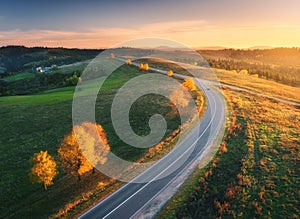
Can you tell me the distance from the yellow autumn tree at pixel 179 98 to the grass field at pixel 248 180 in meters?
17.5

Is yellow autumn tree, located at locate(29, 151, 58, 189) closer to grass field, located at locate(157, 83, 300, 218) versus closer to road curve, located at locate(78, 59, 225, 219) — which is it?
road curve, located at locate(78, 59, 225, 219)

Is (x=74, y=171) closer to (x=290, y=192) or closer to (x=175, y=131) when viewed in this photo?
(x=175, y=131)

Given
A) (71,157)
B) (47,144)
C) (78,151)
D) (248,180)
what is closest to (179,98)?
(47,144)

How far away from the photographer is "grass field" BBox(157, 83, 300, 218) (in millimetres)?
23047

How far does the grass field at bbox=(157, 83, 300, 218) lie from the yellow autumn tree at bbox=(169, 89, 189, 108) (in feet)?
57.4

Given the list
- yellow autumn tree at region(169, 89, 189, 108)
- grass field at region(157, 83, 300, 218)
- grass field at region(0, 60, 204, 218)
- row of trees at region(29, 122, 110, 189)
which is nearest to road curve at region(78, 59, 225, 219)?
grass field at region(0, 60, 204, 218)

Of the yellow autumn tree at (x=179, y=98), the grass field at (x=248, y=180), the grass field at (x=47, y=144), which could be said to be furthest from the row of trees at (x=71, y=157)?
the yellow autumn tree at (x=179, y=98)

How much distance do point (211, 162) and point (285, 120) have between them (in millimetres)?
26202

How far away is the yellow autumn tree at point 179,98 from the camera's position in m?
61.8

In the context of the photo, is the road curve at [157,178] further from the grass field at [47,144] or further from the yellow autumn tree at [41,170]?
the yellow autumn tree at [41,170]

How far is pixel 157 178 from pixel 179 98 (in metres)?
37.4

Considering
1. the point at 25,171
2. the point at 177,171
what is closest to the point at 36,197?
the point at 25,171

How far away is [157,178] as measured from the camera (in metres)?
29.5

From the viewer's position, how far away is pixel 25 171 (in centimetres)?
3762
